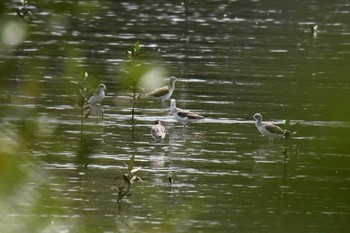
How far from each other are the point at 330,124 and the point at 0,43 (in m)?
0.97

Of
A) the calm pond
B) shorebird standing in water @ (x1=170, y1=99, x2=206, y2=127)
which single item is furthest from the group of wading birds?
the calm pond

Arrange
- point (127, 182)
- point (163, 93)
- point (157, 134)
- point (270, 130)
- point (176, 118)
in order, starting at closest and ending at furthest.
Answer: point (127, 182) < point (157, 134) < point (270, 130) < point (176, 118) < point (163, 93)

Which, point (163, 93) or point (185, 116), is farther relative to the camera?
point (163, 93)

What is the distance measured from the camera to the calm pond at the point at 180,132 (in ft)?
10.3

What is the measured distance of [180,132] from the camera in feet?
51.6

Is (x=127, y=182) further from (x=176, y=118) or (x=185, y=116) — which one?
(x=176, y=118)

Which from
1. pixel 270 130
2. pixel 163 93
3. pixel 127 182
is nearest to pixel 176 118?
pixel 270 130

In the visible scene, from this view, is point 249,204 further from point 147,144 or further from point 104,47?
point 104,47

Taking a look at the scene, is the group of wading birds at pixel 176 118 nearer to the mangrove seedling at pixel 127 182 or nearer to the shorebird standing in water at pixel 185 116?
the shorebird standing in water at pixel 185 116

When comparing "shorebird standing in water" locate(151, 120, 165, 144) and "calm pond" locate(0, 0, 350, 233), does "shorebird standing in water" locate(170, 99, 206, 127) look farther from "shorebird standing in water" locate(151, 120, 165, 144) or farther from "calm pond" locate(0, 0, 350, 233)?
"shorebird standing in water" locate(151, 120, 165, 144)

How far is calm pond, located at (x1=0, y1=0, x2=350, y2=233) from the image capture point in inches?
124

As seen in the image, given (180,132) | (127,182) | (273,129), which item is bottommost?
(180,132)

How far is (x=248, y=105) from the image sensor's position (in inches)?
688

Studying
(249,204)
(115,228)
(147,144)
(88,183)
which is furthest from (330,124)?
(147,144)
